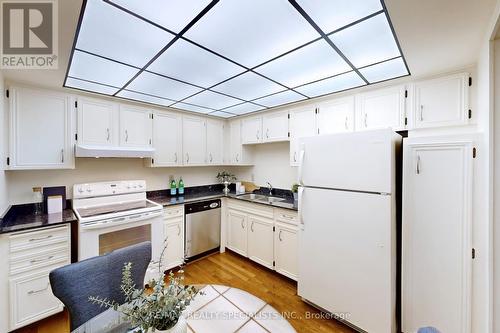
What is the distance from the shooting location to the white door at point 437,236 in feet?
4.86

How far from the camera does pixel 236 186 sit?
12.8ft

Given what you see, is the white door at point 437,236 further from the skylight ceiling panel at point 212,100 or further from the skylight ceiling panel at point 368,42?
the skylight ceiling panel at point 212,100

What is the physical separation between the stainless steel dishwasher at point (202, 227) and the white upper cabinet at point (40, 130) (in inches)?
61.0

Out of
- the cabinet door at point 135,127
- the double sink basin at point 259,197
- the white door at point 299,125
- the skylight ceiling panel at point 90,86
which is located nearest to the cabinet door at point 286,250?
the double sink basin at point 259,197

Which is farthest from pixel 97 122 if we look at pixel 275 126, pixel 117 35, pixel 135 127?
pixel 275 126

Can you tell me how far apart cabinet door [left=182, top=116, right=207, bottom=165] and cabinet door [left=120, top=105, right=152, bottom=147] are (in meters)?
0.55

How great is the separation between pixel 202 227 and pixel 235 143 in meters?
1.56

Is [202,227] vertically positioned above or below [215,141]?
below

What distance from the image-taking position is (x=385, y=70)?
1.84 m

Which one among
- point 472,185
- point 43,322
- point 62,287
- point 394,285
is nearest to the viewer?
point 62,287

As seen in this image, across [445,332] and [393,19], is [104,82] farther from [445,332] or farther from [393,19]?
[445,332]

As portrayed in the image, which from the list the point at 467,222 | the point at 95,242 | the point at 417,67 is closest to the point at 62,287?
the point at 95,242

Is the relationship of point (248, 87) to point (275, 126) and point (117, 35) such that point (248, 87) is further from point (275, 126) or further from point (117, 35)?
point (117, 35)

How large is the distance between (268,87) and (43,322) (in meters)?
3.21
